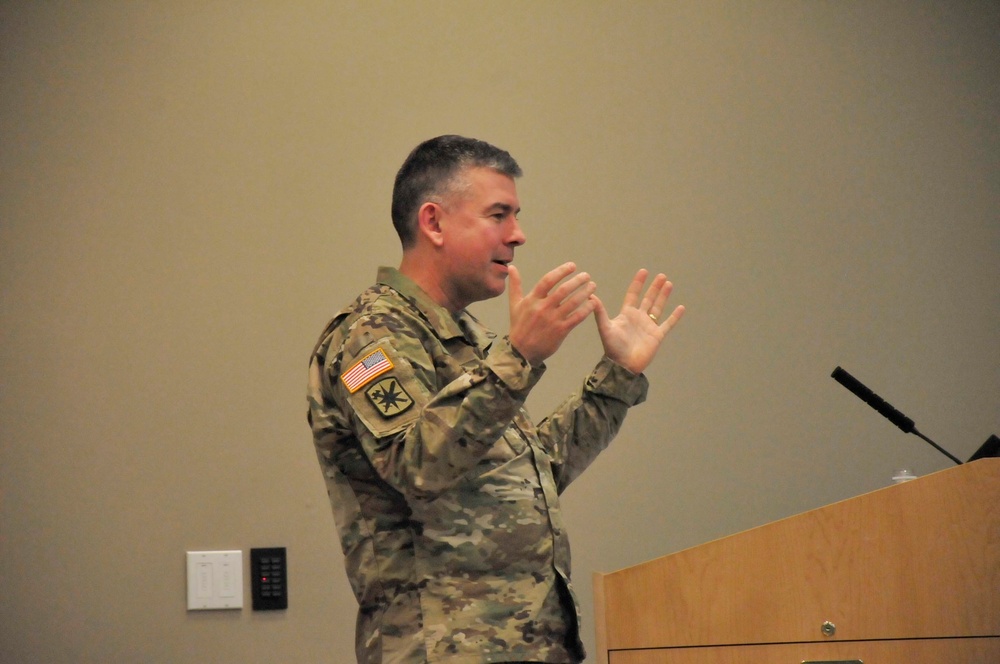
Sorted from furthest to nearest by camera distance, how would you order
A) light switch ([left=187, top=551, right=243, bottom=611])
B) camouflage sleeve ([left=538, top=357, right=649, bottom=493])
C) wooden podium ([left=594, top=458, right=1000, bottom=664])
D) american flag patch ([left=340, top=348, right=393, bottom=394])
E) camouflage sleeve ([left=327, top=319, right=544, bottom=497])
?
light switch ([left=187, top=551, right=243, bottom=611]) < camouflage sleeve ([left=538, top=357, right=649, bottom=493]) < wooden podium ([left=594, top=458, right=1000, bottom=664]) < american flag patch ([left=340, top=348, right=393, bottom=394]) < camouflage sleeve ([left=327, top=319, right=544, bottom=497])

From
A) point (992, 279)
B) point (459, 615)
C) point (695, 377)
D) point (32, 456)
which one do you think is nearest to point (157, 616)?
point (32, 456)

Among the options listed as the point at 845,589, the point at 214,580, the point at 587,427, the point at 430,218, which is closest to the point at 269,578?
the point at 214,580

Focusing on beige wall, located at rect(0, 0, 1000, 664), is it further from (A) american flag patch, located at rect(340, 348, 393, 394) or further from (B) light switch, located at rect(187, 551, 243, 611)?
(A) american flag patch, located at rect(340, 348, 393, 394)

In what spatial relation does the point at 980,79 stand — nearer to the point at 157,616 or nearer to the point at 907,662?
the point at 907,662

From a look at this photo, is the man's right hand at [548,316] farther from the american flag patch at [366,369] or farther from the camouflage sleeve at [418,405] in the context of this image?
the american flag patch at [366,369]

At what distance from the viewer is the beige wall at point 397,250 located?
8.35 ft

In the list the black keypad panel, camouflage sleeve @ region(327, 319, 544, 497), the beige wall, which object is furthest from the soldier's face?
A: the black keypad panel

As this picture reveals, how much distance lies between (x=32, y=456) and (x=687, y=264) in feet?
5.65

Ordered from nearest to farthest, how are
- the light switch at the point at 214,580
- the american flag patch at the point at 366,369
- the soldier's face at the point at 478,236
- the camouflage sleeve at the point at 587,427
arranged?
the american flag patch at the point at 366,369 < the soldier's face at the point at 478,236 < the camouflage sleeve at the point at 587,427 < the light switch at the point at 214,580

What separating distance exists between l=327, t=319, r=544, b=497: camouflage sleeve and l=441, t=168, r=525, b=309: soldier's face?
269 mm

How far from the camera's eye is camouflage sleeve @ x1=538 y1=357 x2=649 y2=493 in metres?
1.98

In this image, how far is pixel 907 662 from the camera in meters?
1.70

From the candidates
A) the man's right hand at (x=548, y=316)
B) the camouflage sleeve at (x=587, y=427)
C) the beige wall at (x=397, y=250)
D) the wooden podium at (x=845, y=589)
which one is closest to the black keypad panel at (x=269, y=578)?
the beige wall at (x=397, y=250)

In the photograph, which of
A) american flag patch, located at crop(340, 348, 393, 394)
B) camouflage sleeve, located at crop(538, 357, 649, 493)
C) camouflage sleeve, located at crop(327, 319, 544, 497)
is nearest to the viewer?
camouflage sleeve, located at crop(327, 319, 544, 497)
